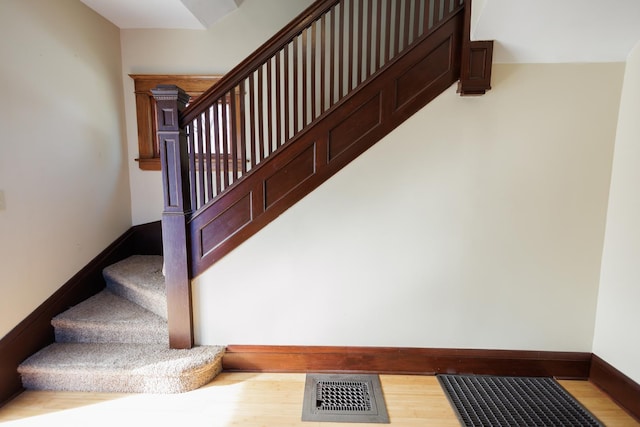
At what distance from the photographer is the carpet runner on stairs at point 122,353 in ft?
6.55

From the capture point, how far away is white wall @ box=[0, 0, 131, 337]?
1.99 meters

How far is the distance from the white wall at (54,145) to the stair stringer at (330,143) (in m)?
1.11

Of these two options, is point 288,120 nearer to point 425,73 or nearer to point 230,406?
point 425,73

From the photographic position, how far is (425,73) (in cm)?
205

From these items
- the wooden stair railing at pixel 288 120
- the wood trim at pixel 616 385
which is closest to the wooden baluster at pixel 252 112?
the wooden stair railing at pixel 288 120

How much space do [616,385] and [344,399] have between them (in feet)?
5.66

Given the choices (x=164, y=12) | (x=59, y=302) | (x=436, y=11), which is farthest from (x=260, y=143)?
(x=59, y=302)

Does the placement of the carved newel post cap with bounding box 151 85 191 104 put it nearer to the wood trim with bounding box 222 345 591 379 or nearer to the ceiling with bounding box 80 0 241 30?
the ceiling with bounding box 80 0 241 30

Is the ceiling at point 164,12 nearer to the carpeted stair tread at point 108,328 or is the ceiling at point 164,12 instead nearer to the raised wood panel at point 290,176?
the raised wood panel at point 290,176

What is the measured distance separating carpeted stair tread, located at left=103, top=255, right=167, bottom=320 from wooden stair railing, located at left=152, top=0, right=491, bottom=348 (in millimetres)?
317

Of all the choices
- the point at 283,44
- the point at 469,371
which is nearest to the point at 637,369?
the point at 469,371

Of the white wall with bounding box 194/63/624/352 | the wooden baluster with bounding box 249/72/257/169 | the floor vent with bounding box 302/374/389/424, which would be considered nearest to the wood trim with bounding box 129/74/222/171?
the wooden baluster with bounding box 249/72/257/169

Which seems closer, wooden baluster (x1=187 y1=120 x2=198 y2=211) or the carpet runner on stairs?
the carpet runner on stairs

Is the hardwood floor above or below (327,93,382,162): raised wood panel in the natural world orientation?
below
